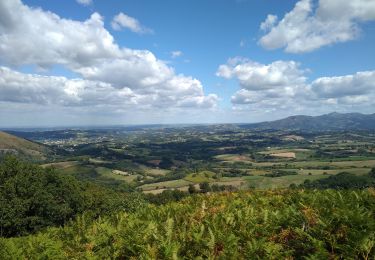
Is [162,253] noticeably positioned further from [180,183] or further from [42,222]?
[180,183]

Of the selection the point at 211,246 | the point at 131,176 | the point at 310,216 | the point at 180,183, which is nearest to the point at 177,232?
the point at 211,246

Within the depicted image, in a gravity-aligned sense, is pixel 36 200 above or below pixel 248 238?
below

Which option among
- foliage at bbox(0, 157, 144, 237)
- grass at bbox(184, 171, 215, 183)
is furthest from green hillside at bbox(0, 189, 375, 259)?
grass at bbox(184, 171, 215, 183)

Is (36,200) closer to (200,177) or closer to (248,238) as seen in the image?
(248,238)

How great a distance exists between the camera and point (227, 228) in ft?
43.7

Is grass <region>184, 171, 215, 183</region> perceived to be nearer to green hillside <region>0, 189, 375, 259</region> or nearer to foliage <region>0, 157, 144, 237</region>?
foliage <region>0, 157, 144, 237</region>

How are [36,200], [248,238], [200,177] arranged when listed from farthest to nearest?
[200,177] < [36,200] < [248,238]

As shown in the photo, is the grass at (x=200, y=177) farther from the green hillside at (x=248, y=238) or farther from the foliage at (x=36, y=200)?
the green hillside at (x=248, y=238)

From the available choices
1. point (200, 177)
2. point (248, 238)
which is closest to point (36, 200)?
point (248, 238)

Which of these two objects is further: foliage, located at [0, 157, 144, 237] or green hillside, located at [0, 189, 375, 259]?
foliage, located at [0, 157, 144, 237]

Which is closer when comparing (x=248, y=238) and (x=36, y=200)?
(x=248, y=238)

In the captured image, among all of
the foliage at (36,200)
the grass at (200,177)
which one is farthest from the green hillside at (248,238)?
the grass at (200,177)

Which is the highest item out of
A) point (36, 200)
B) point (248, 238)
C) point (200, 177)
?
point (248, 238)

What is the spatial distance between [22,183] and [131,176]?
140m
